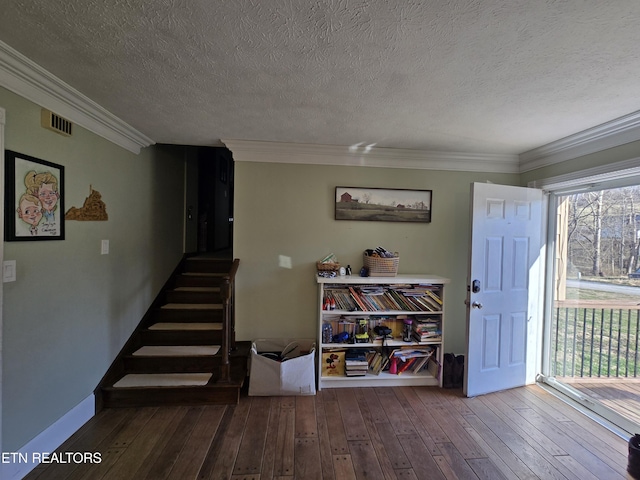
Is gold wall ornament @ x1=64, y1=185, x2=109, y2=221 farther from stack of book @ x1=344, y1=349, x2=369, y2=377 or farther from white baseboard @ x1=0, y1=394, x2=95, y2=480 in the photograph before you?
stack of book @ x1=344, y1=349, x2=369, y2=377

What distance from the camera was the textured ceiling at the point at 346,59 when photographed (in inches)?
42.1

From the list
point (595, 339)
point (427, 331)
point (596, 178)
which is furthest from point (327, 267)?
point (595, 339)

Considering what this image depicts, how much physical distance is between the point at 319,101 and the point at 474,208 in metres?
1.62

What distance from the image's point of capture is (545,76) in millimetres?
1455

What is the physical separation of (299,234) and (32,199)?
1896 millimetres

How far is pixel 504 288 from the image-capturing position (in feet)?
8.40

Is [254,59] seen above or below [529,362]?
above

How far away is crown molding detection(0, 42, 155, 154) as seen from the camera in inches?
54.8

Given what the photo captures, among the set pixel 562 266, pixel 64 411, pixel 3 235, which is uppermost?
pixel 3 235

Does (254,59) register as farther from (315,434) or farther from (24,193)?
(315,434)

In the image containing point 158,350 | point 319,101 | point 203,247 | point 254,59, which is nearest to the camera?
point 254,59

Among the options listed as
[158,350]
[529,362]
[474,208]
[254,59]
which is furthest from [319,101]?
[529,362]

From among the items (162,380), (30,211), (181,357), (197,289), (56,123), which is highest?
(56,123)

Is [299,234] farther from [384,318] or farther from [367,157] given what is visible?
[384,318]
